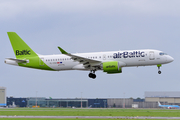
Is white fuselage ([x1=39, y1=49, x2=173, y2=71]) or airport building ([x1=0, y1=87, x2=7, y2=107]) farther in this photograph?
airport building ([x1=0, y1=87, x2=7, y2=107])

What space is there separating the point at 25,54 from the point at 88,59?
15.9 metres

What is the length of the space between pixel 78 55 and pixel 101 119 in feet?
63.6

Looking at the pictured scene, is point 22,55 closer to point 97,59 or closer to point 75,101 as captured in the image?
point 97,59

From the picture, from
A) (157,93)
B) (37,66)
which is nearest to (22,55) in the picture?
(37,66)

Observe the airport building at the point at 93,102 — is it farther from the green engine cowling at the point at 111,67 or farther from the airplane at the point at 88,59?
the green engine cowling at the point at 111,67

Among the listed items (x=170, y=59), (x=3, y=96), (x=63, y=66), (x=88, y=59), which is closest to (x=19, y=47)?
(x=63, y=66)

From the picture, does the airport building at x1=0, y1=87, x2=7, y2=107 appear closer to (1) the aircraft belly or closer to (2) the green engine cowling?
(1) the aircraft belly

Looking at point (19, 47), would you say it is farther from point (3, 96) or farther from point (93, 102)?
point (3, 96)

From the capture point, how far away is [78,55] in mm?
56125

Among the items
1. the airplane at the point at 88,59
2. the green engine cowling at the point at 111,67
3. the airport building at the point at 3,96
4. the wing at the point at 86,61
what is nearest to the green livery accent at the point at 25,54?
the airplane at the point at 88,59

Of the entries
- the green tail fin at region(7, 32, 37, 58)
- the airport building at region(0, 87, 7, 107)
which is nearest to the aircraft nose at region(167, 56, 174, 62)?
the green tail fin at region(7, 32, 37, 58)

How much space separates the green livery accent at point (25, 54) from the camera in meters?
58.3

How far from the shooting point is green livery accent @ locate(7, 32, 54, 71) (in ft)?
191

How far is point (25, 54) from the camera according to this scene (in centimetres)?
6075
